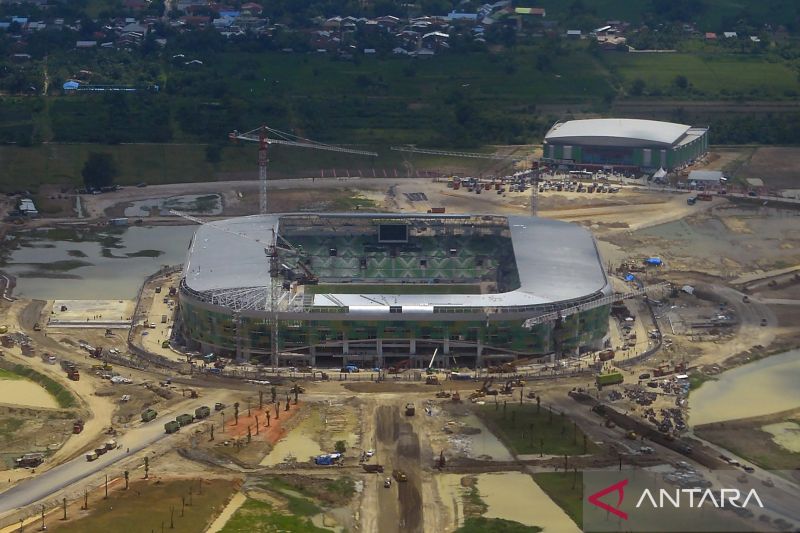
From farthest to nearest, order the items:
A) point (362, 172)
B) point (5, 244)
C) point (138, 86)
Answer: point (138, 86)
point (362, 172)
point (5, 244)

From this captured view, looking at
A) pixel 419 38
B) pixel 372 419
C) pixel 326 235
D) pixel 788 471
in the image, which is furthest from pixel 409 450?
pixel 419 38

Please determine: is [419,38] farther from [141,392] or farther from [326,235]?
[141,392]

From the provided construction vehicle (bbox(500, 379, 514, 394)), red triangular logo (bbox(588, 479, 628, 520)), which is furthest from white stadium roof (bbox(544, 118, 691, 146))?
red triangular logo (bbox(588, 479, 628, 520))

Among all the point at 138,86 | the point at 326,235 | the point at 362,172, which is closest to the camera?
the point at 326,235

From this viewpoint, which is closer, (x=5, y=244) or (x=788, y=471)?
(x=788, y=471)

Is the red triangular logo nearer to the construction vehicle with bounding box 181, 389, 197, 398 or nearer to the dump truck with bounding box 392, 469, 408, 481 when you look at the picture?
the dump truck with bounding box 392, 469, 408, 481

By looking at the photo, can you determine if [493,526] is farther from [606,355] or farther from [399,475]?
[606,355]

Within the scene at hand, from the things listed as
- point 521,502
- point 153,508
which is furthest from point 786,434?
point 153,508
